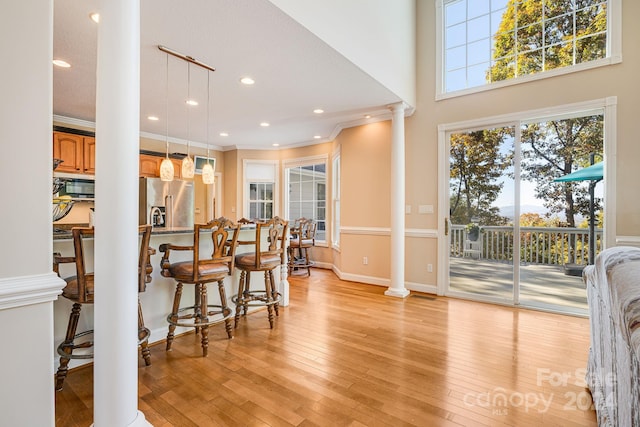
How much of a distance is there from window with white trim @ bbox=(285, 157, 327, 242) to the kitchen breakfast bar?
267cm

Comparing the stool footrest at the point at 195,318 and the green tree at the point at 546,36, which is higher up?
the green tree at the point at 546,36

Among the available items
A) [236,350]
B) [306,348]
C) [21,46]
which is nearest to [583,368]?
[306,348]

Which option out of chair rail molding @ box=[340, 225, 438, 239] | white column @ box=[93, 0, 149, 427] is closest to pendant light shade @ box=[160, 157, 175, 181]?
white column @ box=[93, 0, 149, 427]

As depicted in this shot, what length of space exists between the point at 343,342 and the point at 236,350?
921 mm

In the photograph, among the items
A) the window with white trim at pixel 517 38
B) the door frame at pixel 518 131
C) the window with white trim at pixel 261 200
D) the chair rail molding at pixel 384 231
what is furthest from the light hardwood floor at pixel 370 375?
the window with white trim at pixel 261 200

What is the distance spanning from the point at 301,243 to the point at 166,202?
98.5 inches

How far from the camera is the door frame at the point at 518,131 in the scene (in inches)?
128

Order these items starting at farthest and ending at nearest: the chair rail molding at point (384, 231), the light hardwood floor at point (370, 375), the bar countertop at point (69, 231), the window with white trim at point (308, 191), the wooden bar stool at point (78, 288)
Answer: the window with white trim at point (308, 191) < the chair rail molding at point (384, 231) < the bar countertop at point (69, 231) < the wooden bar stool at point (78, 288) < the light hardwood floor at point (370, 375)

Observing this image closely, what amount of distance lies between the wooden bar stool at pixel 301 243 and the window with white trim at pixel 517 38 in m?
3.36

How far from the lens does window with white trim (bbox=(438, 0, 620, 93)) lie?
3.47m

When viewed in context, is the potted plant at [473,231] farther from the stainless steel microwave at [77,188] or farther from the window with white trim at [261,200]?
the stainless steel microwave at [77,188]

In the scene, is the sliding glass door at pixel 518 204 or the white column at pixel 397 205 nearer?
the sliding glass door at pixel 518 204

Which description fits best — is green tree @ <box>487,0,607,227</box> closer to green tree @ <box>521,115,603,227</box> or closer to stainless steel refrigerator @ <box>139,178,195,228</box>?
green tree @ <box>521,115,603,227</box>

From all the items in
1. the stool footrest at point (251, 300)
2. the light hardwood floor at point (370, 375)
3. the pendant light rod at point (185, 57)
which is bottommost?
the light hardwood floor at point (370, 375)
